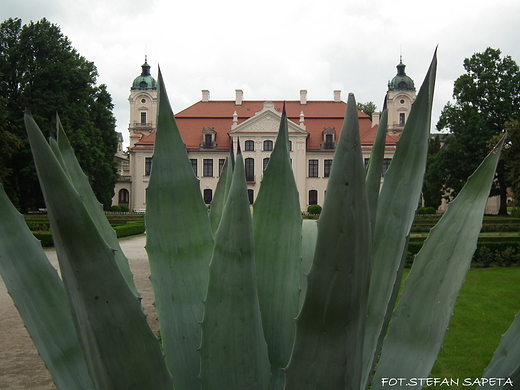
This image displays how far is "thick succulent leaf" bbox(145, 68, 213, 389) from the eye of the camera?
4.15ft

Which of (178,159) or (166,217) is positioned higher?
(178,159)

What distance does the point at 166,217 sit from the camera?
4.23ft

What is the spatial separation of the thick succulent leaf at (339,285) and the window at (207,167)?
4486cm

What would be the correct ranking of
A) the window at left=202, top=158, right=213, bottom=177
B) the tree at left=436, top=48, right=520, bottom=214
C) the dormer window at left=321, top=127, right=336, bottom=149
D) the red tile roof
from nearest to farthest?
the tree at left=436, top=48, right=520, bottom=214, the dormer window at left=321, top=127, right=336, bottom=149, the red tile roof, the window at left=202, top=158, right=213, bottom=177

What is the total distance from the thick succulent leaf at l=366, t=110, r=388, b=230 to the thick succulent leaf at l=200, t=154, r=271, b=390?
463 millimetres

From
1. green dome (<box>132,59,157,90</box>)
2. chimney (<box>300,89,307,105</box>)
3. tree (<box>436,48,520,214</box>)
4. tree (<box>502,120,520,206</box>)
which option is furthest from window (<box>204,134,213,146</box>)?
tree (<box>502,120,520,206</box>)

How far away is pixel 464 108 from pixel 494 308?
24.8 m

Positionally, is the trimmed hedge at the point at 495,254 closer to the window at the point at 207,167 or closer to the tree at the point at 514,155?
the tree at the point at 514,155

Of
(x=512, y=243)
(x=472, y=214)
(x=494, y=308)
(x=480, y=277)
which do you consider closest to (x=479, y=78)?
(x=512, y=243)

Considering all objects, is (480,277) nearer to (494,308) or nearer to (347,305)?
(494,308)

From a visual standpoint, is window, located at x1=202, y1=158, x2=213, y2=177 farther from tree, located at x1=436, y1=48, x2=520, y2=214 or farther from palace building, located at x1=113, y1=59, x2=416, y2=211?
tree, located at x1=436, y1=48, x2=520, y2=214

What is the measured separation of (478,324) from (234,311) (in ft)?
19.4

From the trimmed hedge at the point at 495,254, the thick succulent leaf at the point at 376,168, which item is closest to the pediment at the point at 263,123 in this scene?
the trimmed hedge at the point at 495,254

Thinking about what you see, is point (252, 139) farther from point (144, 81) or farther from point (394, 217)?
point (394, 217)
